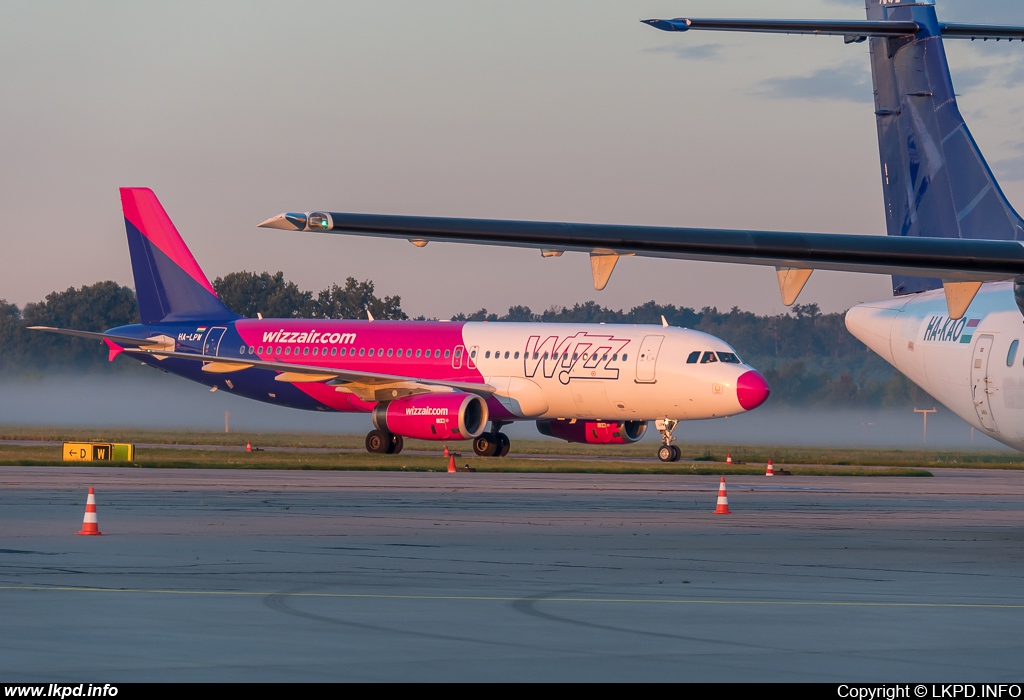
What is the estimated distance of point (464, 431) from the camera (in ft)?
121

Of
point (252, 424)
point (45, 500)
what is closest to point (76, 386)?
point (252, 424)

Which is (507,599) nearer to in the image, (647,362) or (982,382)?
(982,382)

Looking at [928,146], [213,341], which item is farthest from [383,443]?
[928,146]

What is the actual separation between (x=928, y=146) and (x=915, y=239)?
20.2 feet

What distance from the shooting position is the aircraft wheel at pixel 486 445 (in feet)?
132

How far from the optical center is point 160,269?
45.8 meters

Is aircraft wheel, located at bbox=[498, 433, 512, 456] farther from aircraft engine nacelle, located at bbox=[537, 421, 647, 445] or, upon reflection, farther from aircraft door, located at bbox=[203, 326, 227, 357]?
aircraft door, located at bbox=[203, 326, 227, 357]

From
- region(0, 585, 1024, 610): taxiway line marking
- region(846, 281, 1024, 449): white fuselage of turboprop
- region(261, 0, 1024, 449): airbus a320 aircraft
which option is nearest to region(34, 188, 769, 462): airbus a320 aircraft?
region(261, 0, 1024, 449): airbus a320 aircraft

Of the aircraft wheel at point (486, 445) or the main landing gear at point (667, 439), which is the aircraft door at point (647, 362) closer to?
the main landing gear at point (667, 439)

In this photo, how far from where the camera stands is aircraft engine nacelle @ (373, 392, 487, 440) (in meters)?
36.8

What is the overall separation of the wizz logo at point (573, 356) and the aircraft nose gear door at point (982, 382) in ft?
63.3

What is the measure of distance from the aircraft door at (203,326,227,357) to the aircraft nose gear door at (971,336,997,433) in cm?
2950
